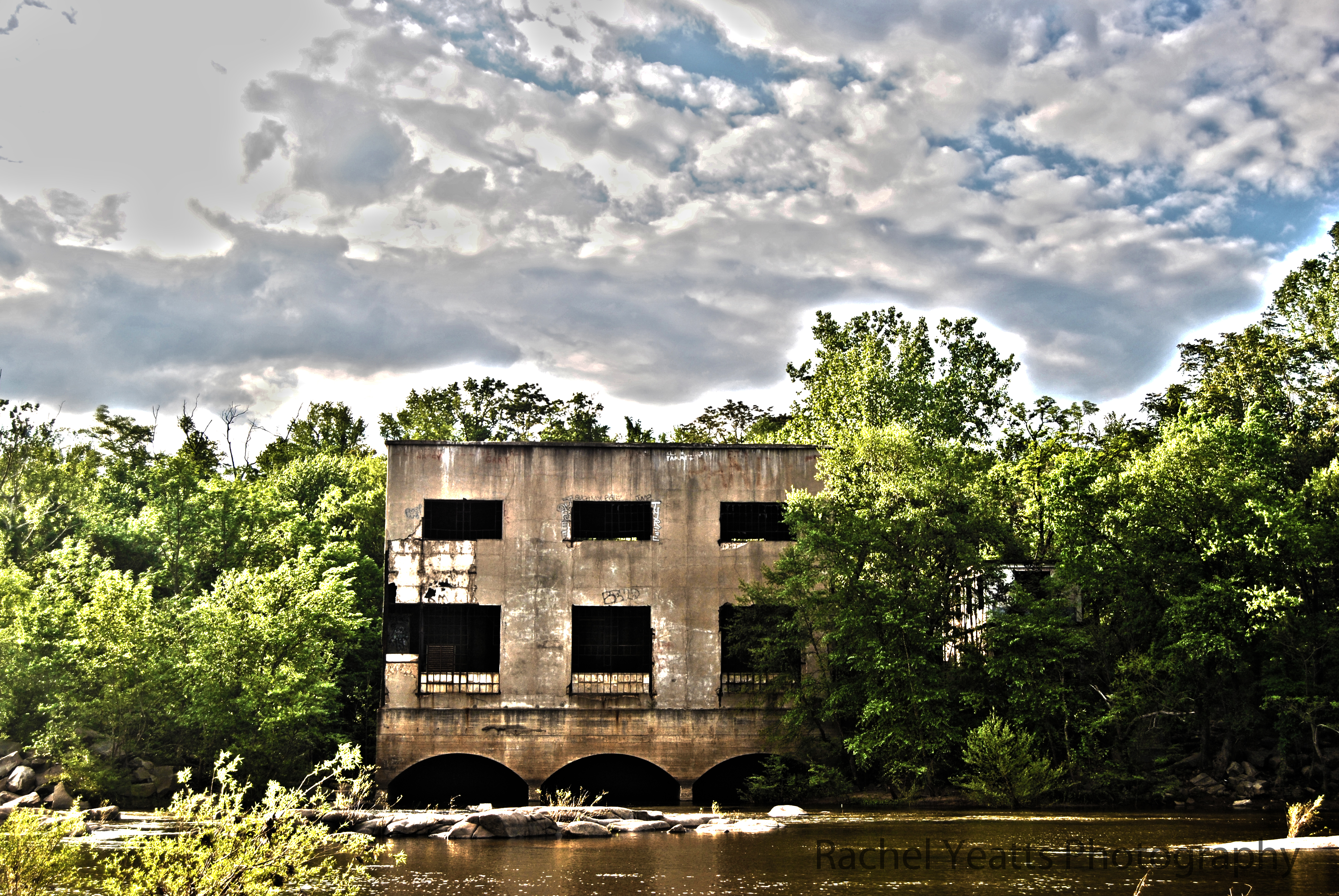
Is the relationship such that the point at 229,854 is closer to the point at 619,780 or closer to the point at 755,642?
the point at 755,642

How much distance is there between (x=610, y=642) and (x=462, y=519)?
676cm

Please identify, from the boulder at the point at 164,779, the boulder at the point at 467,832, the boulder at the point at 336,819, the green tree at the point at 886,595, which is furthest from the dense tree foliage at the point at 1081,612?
the boulder at the point at 164,779

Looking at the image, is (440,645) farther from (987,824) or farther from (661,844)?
(987,824)

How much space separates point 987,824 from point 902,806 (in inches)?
200

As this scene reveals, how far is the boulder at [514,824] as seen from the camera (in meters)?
28.1

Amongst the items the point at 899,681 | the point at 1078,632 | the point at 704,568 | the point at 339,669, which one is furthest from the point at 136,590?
A: the point at 1078,632

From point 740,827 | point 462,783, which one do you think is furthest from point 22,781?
point 740,827

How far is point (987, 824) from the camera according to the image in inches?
1096

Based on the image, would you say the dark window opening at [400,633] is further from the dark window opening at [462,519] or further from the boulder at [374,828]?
the boulder at [374,828]

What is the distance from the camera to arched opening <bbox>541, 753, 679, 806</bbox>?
40406 mm

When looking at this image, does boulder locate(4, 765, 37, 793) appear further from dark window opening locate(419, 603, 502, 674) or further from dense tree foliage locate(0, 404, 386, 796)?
A: dark window opening locate(419, 603, 502, 674)

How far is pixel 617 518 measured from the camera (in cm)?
3906

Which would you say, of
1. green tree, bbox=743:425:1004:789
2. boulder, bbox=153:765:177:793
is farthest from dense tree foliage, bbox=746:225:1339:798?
boulder, bbox=153:765:177:793

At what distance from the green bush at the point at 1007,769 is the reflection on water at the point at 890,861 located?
2.41m
